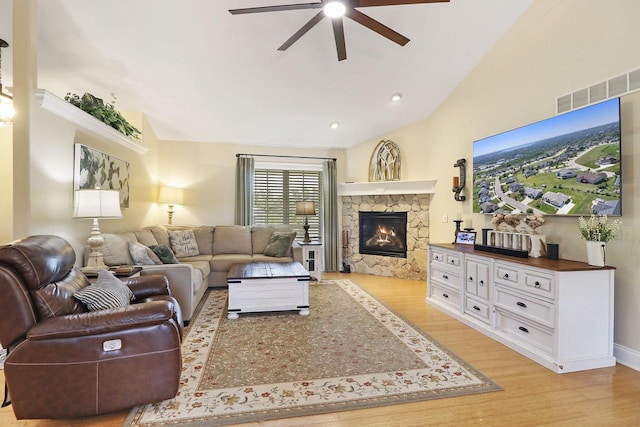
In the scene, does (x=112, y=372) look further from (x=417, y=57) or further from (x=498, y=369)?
(x=417, y=57)

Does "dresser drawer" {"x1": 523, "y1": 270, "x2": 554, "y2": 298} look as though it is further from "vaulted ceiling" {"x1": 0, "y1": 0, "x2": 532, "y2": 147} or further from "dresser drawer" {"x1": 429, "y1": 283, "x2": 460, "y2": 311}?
"vaulted ceiling" {"x1": 0, "y1": 0, "x2": 532, "y2": 147}

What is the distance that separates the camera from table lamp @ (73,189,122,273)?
9.52 ft

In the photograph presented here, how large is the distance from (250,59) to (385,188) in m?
3.15

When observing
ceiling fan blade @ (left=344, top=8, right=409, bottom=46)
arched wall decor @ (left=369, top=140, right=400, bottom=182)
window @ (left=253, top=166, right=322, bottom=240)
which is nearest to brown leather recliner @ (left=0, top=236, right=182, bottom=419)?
ceiling fan blade @ (left=344, top=8, right=409, bottom=46)

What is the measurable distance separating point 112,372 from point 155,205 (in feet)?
14.3

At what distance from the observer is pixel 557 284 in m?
2.50

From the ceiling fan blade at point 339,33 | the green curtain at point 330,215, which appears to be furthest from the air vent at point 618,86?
the green curtain at point 330,215

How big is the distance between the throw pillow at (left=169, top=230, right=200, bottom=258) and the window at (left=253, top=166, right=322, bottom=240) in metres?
1.34

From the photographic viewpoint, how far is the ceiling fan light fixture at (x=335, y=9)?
2.38m

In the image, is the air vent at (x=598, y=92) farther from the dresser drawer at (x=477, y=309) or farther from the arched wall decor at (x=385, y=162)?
the arched wall decor at (x=385, y=162)

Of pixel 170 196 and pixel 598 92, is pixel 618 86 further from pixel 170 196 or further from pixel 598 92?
pixel 170 196

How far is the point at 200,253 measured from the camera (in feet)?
17.7

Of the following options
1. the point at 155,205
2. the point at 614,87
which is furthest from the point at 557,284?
the point at 155,205

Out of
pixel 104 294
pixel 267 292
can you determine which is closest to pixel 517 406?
pixel 267 292
